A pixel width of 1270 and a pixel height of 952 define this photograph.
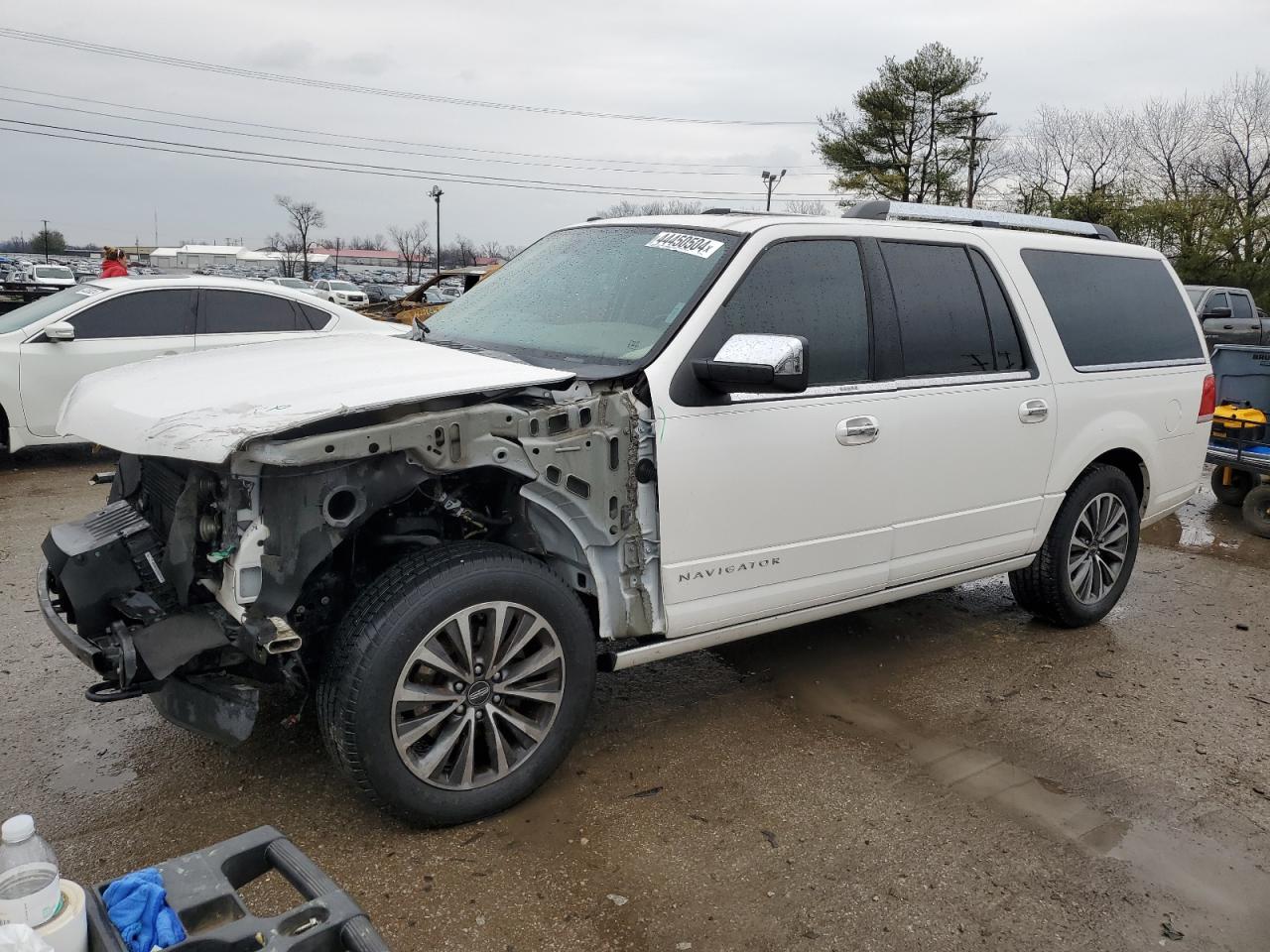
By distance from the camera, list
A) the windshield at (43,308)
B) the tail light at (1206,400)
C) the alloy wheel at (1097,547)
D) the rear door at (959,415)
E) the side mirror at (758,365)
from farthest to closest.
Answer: the windshield at (43,308), the tail light at (1206,400), the alloy wheel at (1097,547), the rear door at (959,415), the side mirror at (758,365)

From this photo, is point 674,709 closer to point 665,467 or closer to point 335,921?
point 665,467

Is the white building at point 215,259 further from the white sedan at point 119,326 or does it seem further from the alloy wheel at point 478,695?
the alloy wheel at point 478,695

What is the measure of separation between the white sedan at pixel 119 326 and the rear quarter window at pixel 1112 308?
4.74 m

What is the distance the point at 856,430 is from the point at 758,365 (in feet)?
2.58

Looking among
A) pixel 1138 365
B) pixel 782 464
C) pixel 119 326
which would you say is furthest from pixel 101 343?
pixel 1138 365

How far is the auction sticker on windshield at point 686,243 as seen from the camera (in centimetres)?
373

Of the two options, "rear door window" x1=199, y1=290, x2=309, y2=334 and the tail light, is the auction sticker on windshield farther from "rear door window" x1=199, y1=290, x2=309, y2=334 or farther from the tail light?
"rear door window" x1=199, y1=290, x2=309, y2=334

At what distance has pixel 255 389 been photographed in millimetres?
3033

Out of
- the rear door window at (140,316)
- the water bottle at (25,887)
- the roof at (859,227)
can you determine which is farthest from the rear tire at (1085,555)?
the rear door window at (140,316)

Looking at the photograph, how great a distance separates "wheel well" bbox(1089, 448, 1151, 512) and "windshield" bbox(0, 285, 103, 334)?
771 centimetres

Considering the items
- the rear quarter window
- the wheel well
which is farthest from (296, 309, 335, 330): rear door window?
the wheel well

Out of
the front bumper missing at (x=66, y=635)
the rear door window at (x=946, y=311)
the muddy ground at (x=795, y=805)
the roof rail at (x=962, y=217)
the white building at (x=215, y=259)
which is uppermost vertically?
the white building at (x=215, y=259)

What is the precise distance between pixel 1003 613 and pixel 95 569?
4.47 metres

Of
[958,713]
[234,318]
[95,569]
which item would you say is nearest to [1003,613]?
[958,713]
